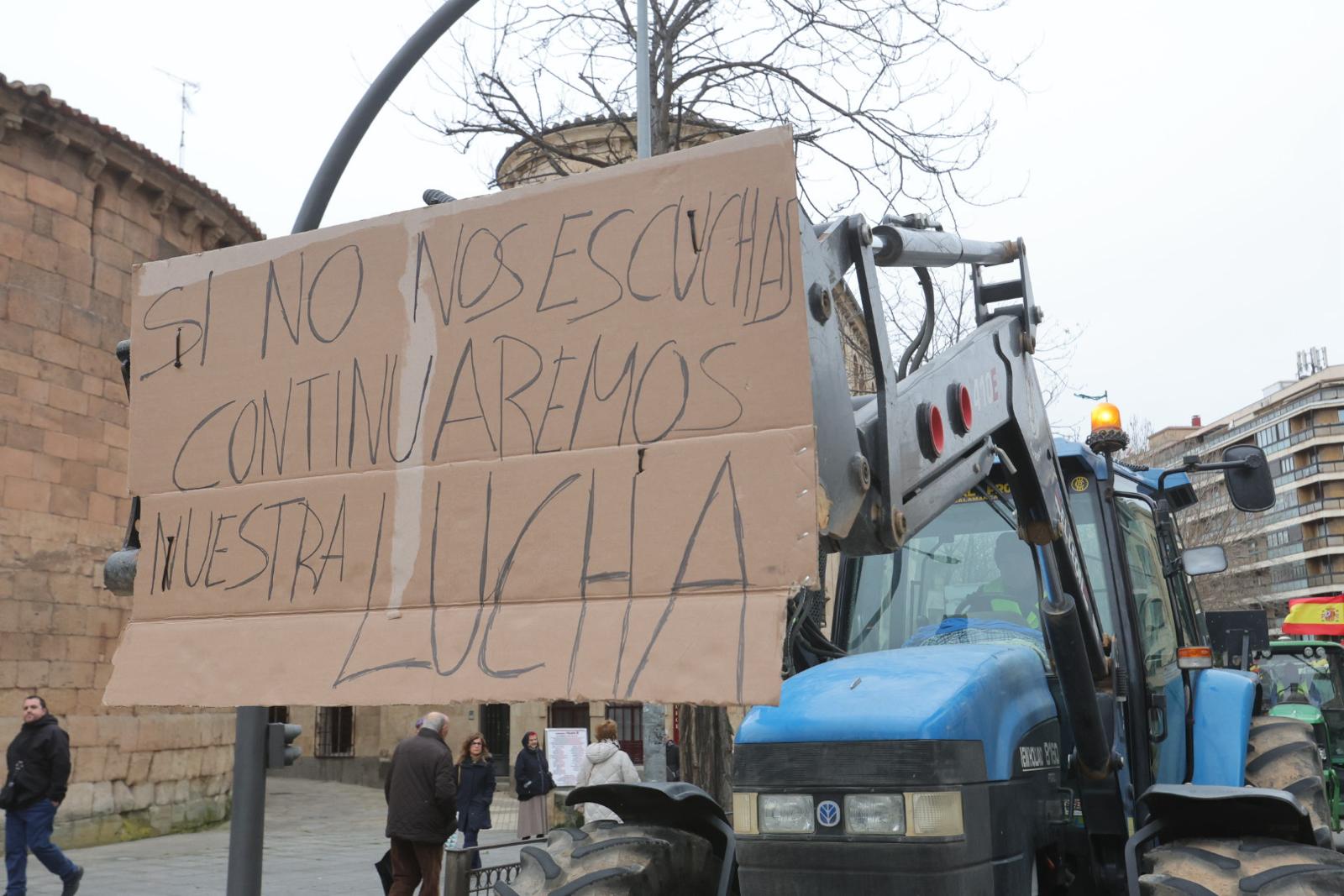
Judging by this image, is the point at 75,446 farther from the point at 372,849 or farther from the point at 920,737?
the point at 920,737

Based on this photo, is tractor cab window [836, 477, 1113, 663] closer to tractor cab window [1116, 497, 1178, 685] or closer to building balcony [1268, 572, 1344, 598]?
tractor cab window [1116, 497, 1178, 685]

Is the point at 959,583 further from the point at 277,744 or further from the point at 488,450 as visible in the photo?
the point at 277,744

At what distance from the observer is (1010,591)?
4625mm

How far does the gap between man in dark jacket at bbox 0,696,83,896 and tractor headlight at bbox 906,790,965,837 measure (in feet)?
29.2

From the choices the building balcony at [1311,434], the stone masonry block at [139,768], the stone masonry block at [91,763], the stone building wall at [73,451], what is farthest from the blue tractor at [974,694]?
the building balcony at [1311,434]

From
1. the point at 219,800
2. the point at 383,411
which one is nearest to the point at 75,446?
A: the point at 219,800

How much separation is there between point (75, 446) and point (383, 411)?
550 inches

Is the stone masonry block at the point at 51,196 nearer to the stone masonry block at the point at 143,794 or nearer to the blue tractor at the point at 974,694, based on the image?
the stone masonry block at the point at 143,794

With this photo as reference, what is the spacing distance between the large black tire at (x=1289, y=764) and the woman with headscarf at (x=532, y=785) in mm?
10508

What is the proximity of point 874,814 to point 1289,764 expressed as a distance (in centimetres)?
272

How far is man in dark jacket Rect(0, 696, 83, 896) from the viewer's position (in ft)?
32.7

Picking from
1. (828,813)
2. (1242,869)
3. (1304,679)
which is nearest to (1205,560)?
(1242,869)

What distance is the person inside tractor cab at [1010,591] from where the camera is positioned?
4562 mm

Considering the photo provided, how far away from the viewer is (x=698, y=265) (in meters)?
2.53
